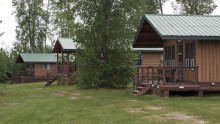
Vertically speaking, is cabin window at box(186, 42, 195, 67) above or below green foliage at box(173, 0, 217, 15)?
below

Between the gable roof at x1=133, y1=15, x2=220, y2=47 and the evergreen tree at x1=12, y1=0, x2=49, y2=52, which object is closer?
the gable roof at x1=133, y1=15, x2=220, y2=47

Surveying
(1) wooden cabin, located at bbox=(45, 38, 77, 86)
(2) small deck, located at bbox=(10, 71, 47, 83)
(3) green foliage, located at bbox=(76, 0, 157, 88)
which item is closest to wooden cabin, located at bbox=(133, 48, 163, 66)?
(1) wooden cabin, located at bbox=(45, 38, 77, 86)

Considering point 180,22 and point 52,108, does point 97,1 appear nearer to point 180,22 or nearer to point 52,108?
point 180,22

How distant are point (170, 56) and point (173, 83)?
13.2 ft

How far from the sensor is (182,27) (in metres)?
19.0

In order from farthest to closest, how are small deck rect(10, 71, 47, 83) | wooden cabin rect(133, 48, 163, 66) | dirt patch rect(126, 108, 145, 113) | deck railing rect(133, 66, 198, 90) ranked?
small deck rect(10, 71, 47, 83), wooden cabin rect(133, 48, 163, 66), deck railing rect(133, 66, 198, 90), dirt patch rect(126, 108, 145, 113)

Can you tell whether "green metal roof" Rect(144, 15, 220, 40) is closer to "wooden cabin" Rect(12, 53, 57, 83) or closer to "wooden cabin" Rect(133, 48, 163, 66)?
"wooden cabin" Rect(133, 48, 163, 66)

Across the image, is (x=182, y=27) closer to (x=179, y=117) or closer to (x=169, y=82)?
(x=169, y=82)

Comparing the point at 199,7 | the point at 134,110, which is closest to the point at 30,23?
the point at 199,7

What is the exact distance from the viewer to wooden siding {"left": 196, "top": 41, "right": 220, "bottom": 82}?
1864 centimetres

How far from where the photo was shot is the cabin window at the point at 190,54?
1939cm

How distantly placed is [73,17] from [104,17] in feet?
8.09

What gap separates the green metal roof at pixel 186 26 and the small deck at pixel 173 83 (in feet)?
5.36

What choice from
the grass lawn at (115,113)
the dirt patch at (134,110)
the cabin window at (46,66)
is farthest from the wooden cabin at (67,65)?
the dirt patch at (134,110)
